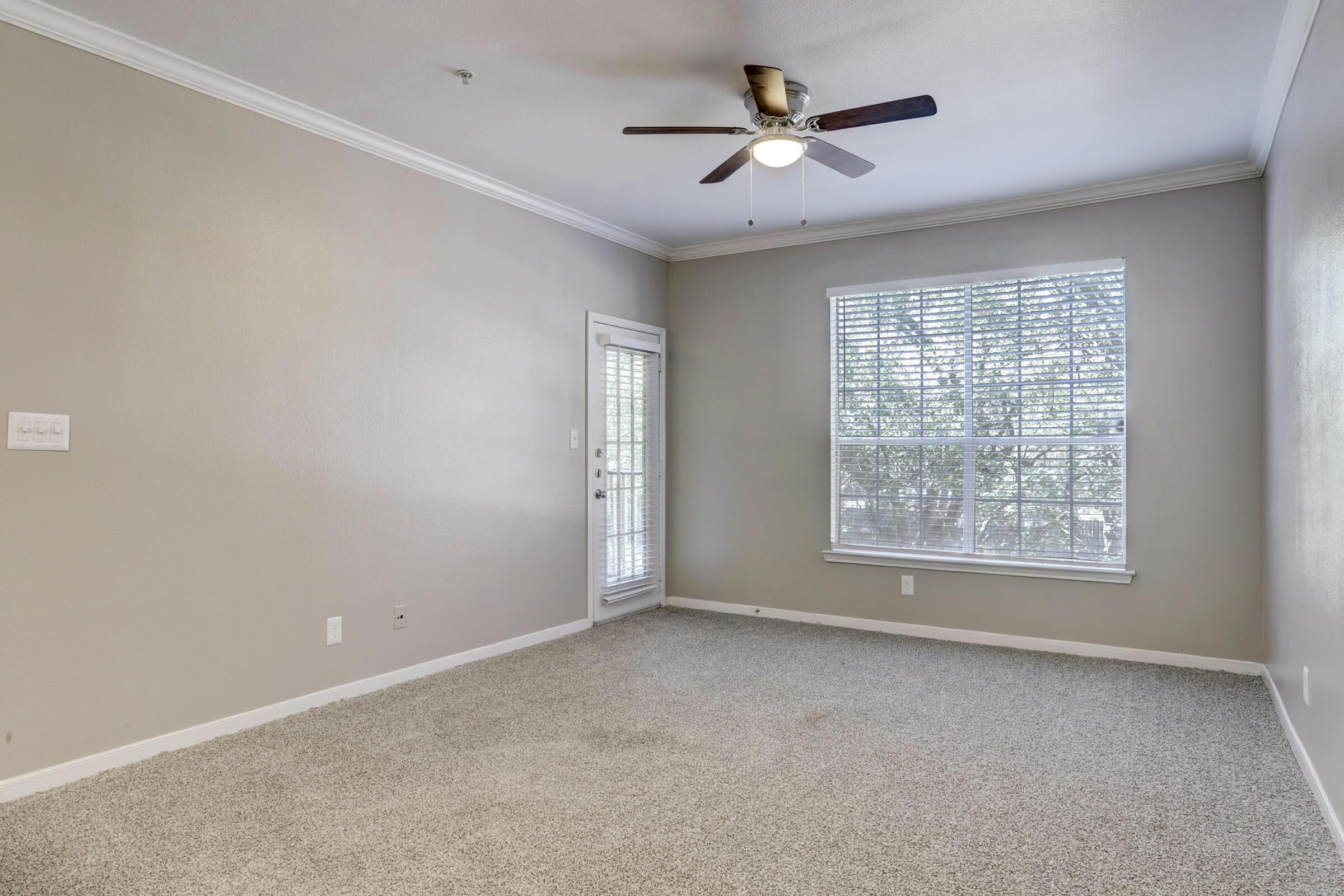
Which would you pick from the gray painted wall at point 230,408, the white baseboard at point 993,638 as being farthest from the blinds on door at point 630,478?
the gray painted wall at point 230,408

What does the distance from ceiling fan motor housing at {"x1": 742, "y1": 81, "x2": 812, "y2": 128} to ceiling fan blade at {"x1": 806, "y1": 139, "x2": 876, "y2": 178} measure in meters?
0.10

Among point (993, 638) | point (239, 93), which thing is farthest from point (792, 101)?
point (993, 638)

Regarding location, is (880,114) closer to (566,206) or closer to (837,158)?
(837,158)

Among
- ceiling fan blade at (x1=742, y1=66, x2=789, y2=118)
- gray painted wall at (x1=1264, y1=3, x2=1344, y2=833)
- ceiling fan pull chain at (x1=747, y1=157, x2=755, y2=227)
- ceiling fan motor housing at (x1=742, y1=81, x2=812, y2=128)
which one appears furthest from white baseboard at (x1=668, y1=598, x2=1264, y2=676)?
ceiling fan blade at (x1=742, y1=66, x2=789, y2=118)

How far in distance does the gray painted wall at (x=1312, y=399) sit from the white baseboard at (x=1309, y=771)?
38mm

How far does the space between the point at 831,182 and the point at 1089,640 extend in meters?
2.78

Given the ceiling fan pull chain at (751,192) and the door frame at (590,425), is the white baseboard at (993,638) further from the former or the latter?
the ceiling fan pull chain at (751,192)

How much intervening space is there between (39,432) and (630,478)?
3.20 metres

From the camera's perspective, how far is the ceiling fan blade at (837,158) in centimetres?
291

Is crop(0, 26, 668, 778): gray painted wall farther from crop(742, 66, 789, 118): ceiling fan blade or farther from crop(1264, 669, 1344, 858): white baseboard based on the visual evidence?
crop(1264, 669, 1344, 858): white baseboard

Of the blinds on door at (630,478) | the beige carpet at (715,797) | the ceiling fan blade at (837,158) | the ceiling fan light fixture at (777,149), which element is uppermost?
the ceiling fan blade at (837,158)

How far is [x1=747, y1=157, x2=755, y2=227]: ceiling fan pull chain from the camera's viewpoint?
385 cm

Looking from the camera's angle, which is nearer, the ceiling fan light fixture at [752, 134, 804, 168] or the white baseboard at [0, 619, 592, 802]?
the white baseboard at [0, 619, 592, 802]

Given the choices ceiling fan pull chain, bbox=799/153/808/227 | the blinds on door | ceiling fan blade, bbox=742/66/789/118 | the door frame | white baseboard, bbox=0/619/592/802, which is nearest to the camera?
ceiling fan blade, bbox=742/66/789/118
